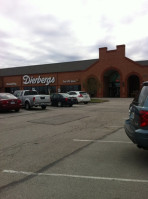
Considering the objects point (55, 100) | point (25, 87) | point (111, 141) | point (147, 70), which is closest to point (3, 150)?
point (111, 141)

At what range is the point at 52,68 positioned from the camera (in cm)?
5903

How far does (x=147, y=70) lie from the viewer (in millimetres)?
44438

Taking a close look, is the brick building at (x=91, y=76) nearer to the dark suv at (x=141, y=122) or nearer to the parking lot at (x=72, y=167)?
the parking lot at (x=72, y=167)

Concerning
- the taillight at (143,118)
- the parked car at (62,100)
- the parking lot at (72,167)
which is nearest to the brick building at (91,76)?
the parked car at (62,100)

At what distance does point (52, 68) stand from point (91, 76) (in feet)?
42.0

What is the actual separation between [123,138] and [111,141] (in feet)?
2.08

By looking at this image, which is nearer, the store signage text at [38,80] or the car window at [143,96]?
the car window at [143,96]

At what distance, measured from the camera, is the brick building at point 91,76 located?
46.4 metres

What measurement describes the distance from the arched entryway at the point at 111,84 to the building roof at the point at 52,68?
6.04m

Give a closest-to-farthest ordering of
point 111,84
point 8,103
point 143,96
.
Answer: point 143,96 → point 8,103 → point 111,84

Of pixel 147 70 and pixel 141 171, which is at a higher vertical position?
pixel 147 70

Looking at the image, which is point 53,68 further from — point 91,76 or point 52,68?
point 91,76

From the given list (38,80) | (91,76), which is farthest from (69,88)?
(38,80)

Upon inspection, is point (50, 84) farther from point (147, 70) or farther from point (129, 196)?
point (129, 196)
